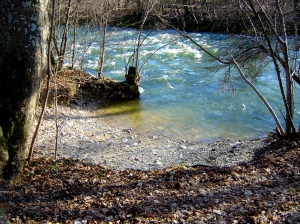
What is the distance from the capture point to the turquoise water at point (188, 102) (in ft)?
35.8

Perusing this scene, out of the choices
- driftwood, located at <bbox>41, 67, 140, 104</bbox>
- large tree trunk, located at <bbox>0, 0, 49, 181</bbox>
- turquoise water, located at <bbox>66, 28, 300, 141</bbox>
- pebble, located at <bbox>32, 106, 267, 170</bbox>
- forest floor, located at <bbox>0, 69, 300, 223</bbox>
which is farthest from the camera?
driftwood, located at <bbox>41, 67, 140, 104</bbox>

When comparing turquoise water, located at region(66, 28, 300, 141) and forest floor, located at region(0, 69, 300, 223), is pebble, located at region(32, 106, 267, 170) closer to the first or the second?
turquoise water, located at region(66, 28, 300, 141)

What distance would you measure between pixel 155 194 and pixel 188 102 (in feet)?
27.4

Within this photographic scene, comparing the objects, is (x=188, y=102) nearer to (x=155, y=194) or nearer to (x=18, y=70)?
(x=155, y=194)

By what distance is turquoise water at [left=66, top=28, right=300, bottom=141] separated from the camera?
10906 millimetres

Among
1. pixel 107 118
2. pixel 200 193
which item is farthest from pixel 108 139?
pixel 200 193

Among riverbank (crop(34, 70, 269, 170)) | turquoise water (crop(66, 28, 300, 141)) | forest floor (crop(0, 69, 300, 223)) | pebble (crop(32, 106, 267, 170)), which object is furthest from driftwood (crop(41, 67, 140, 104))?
forest floor (crop(0, 69, 300, 223))

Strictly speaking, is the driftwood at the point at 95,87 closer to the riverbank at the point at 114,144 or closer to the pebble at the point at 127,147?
the riverbank at the point at 114,144

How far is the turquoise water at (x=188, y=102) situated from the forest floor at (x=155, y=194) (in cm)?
365

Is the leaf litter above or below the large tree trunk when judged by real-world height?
below

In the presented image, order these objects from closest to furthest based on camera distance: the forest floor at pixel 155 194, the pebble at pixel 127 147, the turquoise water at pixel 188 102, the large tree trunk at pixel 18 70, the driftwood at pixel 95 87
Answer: the forest floor at pixel 155 194
the large tree trunk at pixel 18 70
the pebble at pixel 127 147
the turquoise water at pixel 188 102
the driftwood at pixel 95 87

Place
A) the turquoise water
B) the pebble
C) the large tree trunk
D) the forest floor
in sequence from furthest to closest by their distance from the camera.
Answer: the turquoise water, the pebble, the large tree trunk, the forest floor

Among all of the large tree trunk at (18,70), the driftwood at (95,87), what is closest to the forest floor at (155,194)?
the large tree trunk at (18,70)

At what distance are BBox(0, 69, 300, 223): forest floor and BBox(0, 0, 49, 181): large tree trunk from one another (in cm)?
60
